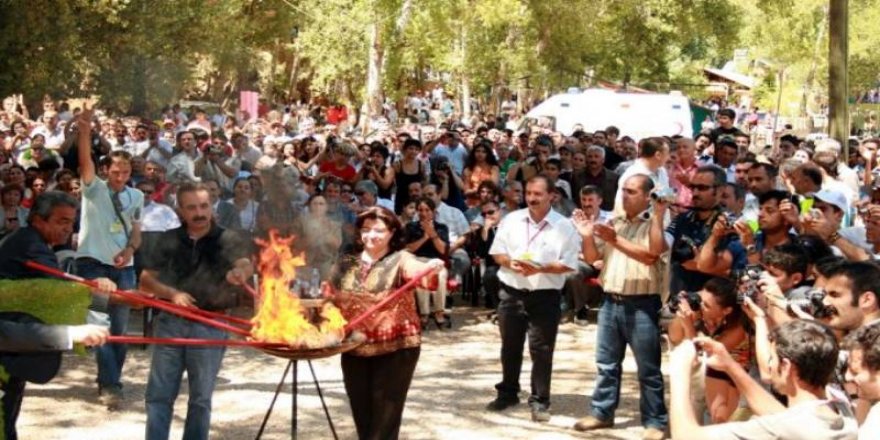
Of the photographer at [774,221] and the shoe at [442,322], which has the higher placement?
the photographer at [774,221]

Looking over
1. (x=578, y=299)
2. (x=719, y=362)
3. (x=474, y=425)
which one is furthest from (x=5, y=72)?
(x=719, y=362)

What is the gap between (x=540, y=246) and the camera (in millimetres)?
8609

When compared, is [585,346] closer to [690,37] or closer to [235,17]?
[235,17]

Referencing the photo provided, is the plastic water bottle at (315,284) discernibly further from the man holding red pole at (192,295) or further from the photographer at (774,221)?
the photographer at (774,221)

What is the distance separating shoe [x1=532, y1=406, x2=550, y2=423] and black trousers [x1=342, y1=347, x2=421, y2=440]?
7.85 feet

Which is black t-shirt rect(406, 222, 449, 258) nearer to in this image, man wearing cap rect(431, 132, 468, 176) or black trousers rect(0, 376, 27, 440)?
man wearing cap rect(431, 132, 468, 176)

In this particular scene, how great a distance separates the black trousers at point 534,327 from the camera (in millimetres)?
8695

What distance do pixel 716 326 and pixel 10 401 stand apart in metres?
3.84

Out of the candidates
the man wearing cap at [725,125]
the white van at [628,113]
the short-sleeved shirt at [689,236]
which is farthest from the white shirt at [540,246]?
the white van at [628,113]

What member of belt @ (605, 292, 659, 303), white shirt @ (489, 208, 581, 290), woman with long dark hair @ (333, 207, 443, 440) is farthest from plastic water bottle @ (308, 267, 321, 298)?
belt @ (605, 292, 659, 303)

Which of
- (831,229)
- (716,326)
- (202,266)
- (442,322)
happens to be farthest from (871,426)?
(442,322)

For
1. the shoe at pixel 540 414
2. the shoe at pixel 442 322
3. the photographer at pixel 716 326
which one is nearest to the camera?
the photographer at pixel 716 326

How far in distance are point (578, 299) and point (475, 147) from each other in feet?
10.2

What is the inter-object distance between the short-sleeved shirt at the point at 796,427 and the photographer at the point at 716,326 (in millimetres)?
1690
